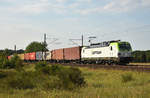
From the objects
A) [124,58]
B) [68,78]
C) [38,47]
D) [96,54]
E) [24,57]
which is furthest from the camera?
[38,47]

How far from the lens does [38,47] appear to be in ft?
484

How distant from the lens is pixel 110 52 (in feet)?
93.3

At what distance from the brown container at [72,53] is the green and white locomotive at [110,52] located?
14.9ft

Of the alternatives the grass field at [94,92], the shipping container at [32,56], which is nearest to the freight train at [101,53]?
the grass field at [94,92]

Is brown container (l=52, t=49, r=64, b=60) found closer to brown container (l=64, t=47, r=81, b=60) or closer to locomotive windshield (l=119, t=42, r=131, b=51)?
brown container (l=64, t=47, r=81, b=60)

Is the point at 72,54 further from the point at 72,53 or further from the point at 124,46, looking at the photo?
the point at 124,46

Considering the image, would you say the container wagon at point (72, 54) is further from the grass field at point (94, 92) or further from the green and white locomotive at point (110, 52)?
the grass field at point (94, 92)

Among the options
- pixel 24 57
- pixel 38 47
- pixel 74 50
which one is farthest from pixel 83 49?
pixel 38 47

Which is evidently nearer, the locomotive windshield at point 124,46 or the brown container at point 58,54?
the locomotive windshield at point 124,46

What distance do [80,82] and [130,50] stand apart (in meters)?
17.5

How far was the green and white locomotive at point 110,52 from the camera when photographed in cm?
2703

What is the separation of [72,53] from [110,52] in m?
14.0

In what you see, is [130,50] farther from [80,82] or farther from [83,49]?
[80,82]

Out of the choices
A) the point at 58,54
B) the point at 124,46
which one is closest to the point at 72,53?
the point at 58,54
